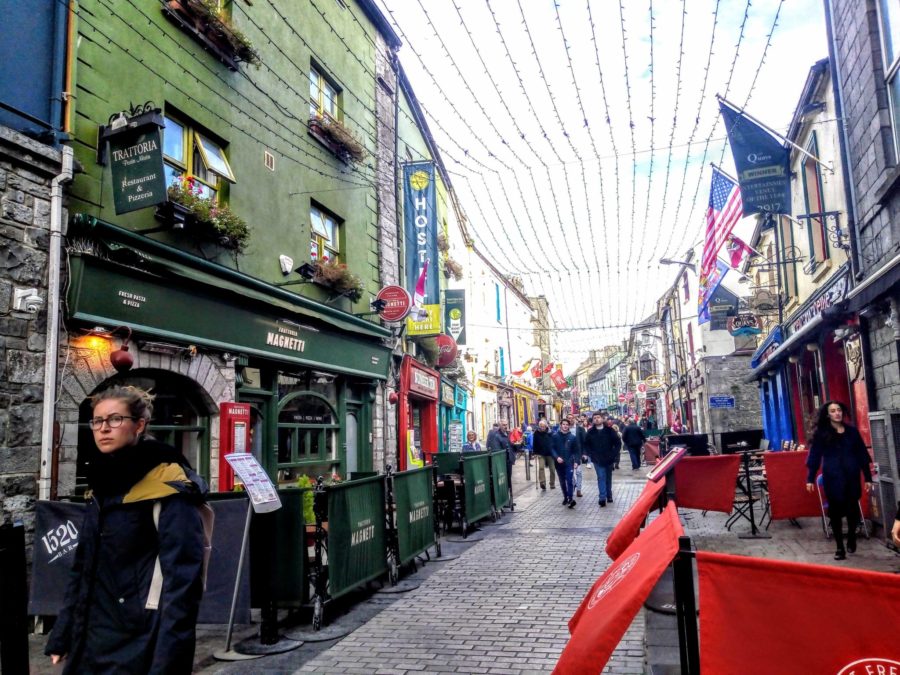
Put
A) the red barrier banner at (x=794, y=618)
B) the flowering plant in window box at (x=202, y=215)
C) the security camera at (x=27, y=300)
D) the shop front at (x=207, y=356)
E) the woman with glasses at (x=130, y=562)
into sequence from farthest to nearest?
the flowering plant in window box at (x=202, y=215)
the shop front at (x=207, y=356)
the security camera at (x=27, y=300)
the woman with glasses at (x=130, y=562)
the red barrier banner at (x=794, y=618)

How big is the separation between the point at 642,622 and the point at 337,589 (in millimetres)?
2625

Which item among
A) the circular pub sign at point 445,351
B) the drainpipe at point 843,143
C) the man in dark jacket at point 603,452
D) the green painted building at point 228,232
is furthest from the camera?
the circular pub sign at point 445,351

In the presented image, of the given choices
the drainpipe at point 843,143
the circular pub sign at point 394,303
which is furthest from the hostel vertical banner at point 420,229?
the drainpipe at point 843,143

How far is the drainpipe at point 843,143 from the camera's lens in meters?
9.35

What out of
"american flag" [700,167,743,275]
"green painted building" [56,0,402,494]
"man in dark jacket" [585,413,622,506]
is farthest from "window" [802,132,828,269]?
"green painted building" [56,0,402,494]

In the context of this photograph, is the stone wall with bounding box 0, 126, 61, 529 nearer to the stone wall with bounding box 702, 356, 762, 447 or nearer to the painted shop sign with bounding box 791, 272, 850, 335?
the painted shop sign with bounding box 791, 272, 850, 335

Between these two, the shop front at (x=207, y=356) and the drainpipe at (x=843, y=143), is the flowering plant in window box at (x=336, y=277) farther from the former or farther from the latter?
the drainpipe at (x=843, y=143)

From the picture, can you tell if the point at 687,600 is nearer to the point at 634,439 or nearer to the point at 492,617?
the point at 492,617

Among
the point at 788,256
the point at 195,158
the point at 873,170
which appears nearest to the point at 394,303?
the point at 195,158

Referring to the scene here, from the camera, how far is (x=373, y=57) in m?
16.0

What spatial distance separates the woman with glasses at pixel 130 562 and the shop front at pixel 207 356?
14.8ft

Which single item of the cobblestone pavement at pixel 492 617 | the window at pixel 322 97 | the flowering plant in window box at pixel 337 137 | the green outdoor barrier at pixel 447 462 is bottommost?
the cobblestone pavement at pixel 492 617

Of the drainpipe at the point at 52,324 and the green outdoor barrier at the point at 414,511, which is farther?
the green outdoor barrier at the point at 414,511

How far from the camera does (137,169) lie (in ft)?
23.6
